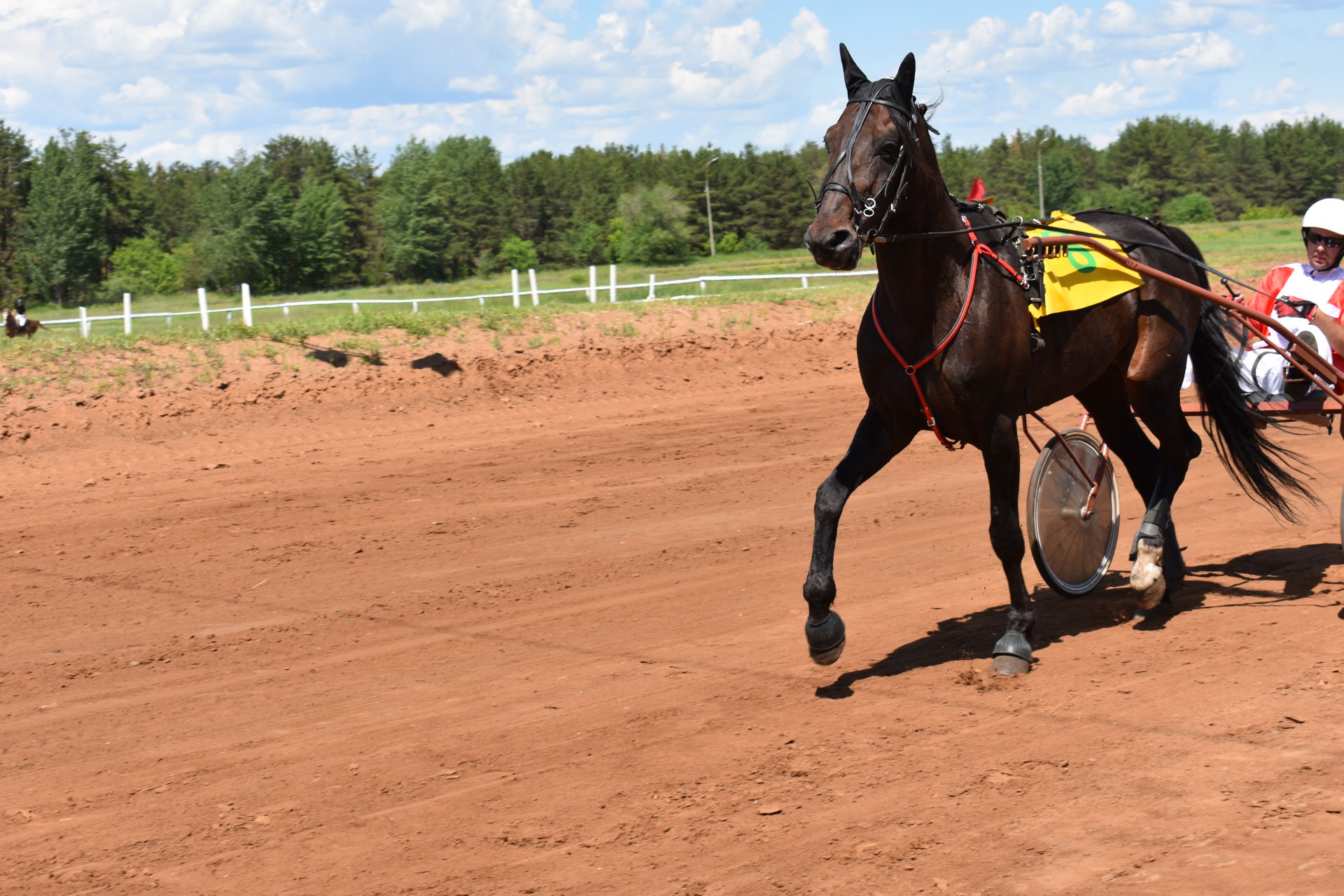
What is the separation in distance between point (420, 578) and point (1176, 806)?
204 inches

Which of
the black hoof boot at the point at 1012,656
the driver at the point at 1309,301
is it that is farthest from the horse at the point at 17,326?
the driver at the point at 1309,301

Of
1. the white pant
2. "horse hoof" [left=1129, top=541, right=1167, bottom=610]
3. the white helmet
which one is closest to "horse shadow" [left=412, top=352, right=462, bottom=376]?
the white pant

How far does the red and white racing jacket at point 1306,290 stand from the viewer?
6570 mm

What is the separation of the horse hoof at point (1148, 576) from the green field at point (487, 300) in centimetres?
1197

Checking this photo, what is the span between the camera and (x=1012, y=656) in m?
5.45

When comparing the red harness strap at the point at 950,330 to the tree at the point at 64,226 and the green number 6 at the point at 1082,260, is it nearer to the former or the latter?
the green number 6 at the point at 1082,260

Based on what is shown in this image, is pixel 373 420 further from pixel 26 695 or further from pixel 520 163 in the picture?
pixel 520 163

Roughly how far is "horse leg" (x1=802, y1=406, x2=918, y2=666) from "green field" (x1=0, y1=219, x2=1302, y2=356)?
11.7 metres

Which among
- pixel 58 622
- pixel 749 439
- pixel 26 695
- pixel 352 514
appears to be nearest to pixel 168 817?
pixel 26 695

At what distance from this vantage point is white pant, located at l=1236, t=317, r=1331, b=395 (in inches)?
257

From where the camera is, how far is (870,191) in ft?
15.5

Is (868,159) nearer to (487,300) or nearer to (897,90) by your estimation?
(897,90)

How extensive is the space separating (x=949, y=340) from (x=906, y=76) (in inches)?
43.5

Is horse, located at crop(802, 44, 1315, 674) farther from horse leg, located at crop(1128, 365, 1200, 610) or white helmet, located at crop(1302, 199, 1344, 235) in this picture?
white helmet, located at crop(1302, 199, 1344, 235)
